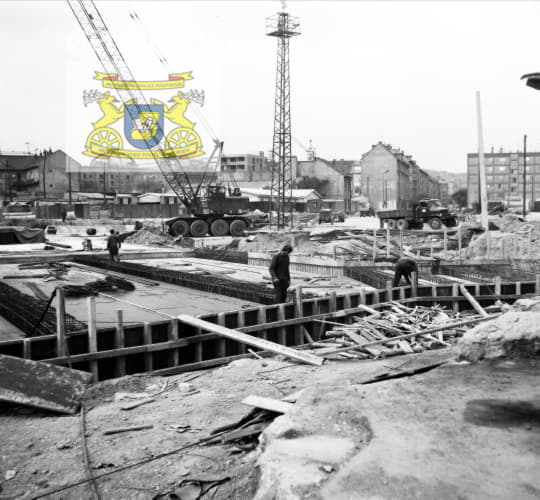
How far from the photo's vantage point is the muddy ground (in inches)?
168

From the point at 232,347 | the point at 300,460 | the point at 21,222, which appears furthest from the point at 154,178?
the point at 300,460

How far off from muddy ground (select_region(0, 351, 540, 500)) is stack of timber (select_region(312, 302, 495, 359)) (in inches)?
73.6

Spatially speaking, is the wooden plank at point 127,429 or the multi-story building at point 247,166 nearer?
the wooden plank at point 127,429

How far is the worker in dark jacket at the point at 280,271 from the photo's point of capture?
38.7 ft

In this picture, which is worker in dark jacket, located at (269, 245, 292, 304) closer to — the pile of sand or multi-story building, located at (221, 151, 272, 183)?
the pile of sand

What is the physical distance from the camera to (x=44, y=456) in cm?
585

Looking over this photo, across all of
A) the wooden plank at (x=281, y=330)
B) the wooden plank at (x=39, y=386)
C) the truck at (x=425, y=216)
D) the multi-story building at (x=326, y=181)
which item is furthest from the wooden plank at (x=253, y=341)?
the multi-story building at (x=326, y=181)

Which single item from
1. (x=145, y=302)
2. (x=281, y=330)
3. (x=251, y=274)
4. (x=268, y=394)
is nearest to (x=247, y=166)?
(x=251, y=274)

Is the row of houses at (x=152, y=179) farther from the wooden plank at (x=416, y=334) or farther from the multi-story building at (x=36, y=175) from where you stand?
the wooden plank at (x=416, y=334)

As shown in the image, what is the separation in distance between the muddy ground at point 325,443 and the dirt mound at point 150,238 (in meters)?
26.1

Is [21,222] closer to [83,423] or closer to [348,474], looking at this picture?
[83,423]

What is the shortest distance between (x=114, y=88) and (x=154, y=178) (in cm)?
5214

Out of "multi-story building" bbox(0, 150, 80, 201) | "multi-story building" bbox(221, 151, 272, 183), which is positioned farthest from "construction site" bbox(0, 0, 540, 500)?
"multi-story building" bbox(221, 151, 272, 183)

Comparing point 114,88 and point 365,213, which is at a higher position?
point 114,88
